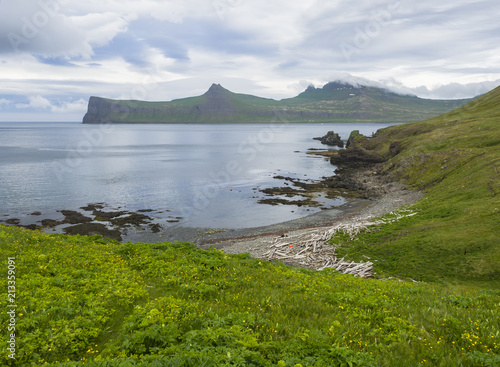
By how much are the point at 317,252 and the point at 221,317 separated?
2029 cm

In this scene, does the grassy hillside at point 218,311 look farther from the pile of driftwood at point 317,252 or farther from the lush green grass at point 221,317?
the pile of driftwood at point 317,252

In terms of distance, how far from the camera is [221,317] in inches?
378

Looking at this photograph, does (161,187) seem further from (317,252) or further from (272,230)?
(317,252)

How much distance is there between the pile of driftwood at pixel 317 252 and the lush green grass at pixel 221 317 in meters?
9.15

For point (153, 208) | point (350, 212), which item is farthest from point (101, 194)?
point (350, 212)

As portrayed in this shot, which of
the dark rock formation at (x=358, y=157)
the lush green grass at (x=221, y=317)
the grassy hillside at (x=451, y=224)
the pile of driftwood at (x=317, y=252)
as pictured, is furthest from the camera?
the dark rock formation at (x=358, y=157)

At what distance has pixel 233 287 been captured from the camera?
1295 cm

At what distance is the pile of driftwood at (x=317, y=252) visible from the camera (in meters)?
24.2

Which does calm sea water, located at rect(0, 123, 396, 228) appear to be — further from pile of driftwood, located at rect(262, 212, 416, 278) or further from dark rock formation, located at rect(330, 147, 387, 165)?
pile of driftwood, located at rect(262, 212, 416, 278)

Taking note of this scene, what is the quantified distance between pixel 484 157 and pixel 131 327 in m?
61.0
